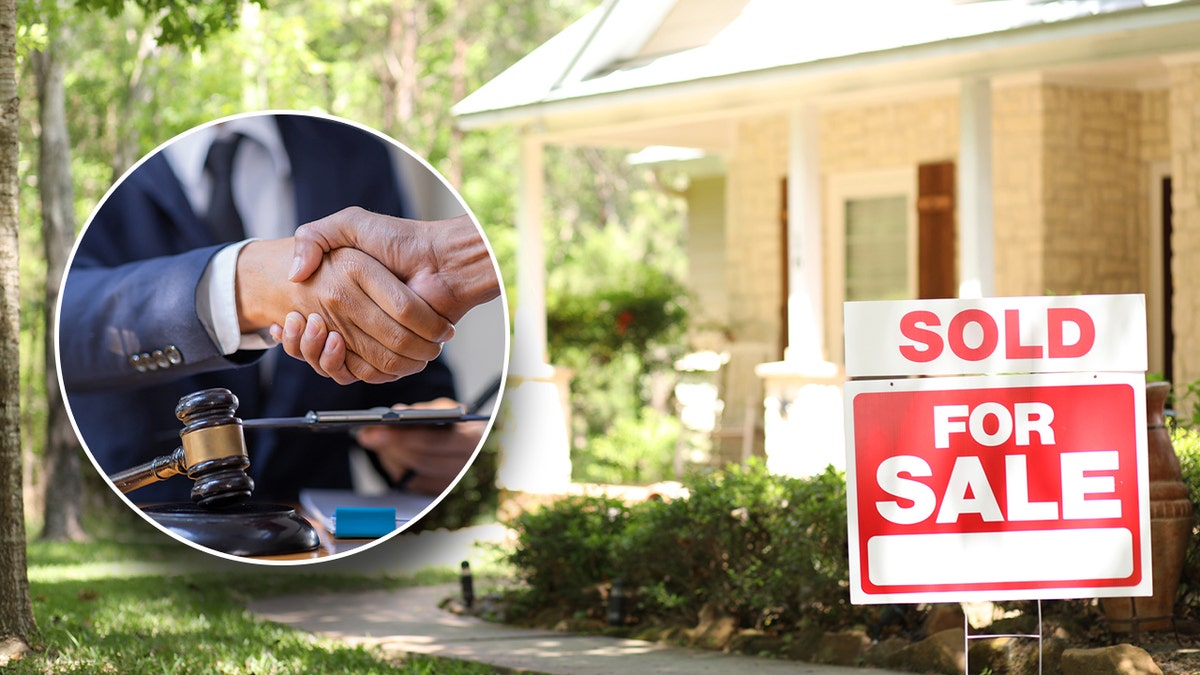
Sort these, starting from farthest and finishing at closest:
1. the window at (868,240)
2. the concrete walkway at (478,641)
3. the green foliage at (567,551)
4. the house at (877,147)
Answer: the window at (868,240), the house at (877,147), the green foliage at (567,551), the concrete walkway at (478,641)

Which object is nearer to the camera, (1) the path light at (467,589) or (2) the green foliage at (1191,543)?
(2) the green foliage at (1191,543)

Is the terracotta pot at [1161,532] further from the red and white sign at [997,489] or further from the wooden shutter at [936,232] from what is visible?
the wooden shutter at [936,232]

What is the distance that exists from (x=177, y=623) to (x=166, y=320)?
16.6ft

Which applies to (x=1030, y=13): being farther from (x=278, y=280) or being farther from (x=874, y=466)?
(x=278, y=280)

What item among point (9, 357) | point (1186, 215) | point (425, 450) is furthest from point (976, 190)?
point (425, 450)

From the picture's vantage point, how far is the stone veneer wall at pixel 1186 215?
9.09 metres

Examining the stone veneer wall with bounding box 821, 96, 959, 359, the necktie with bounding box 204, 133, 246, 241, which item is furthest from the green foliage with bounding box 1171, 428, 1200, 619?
the stone veneer wall with bounding box 821, 96, 959, 359

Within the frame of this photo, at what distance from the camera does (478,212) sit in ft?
80.1

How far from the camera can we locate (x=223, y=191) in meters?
2.71

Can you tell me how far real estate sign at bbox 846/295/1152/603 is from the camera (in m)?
4.80

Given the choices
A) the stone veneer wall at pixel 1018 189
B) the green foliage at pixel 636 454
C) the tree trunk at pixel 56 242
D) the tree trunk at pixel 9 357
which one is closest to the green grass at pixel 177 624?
the tree trunk at pixel 9 357

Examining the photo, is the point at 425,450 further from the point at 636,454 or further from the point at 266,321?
the point at 636,454

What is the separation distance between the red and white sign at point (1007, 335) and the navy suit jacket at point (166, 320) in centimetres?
247

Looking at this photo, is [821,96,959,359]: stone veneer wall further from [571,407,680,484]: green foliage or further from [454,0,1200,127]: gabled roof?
[571,407,680,484]: green foliage
